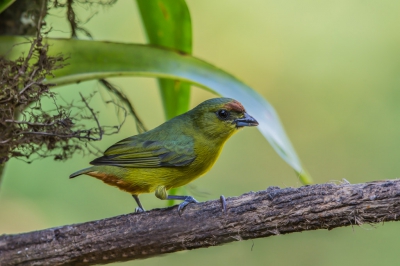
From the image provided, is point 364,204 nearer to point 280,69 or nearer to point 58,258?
point 58,258

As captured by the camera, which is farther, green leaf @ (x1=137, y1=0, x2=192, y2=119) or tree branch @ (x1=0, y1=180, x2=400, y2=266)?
green leaf @ (x1=137, y1=0, x2=192, y2=119)

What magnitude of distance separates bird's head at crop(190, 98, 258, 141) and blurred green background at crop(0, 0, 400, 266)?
4.66ft

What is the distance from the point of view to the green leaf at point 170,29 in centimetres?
299

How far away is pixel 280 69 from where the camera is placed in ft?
16.7

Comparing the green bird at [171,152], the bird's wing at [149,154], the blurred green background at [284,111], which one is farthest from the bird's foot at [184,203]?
the blurred green background at [284,111]

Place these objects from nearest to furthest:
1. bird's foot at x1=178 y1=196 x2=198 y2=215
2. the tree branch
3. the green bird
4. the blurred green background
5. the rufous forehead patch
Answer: the tree branch → bird's foot at x1=178 y1=196 x2=198 y2=215 → the green bird → the rufous forehead patch → the blurred green background

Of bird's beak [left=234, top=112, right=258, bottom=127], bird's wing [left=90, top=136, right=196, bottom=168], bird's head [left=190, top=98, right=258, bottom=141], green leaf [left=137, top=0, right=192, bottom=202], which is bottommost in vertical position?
bird's wing [left=90, top=136, right=196, bottom=168]

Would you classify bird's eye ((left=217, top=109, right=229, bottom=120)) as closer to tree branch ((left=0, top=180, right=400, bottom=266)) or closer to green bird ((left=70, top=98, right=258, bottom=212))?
green bird ((left=70, top=98, right=258, bottom=212))

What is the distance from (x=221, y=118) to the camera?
3.23 m

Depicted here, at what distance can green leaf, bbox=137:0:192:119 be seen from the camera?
9.80 ft

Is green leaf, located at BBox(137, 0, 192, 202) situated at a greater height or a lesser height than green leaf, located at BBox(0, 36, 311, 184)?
greater

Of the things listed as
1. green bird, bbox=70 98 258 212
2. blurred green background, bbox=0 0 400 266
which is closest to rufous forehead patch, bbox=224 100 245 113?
green bird, bbox=70 98 258 212

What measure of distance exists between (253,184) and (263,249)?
1.87ft

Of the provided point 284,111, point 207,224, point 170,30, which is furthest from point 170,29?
point 284,111
